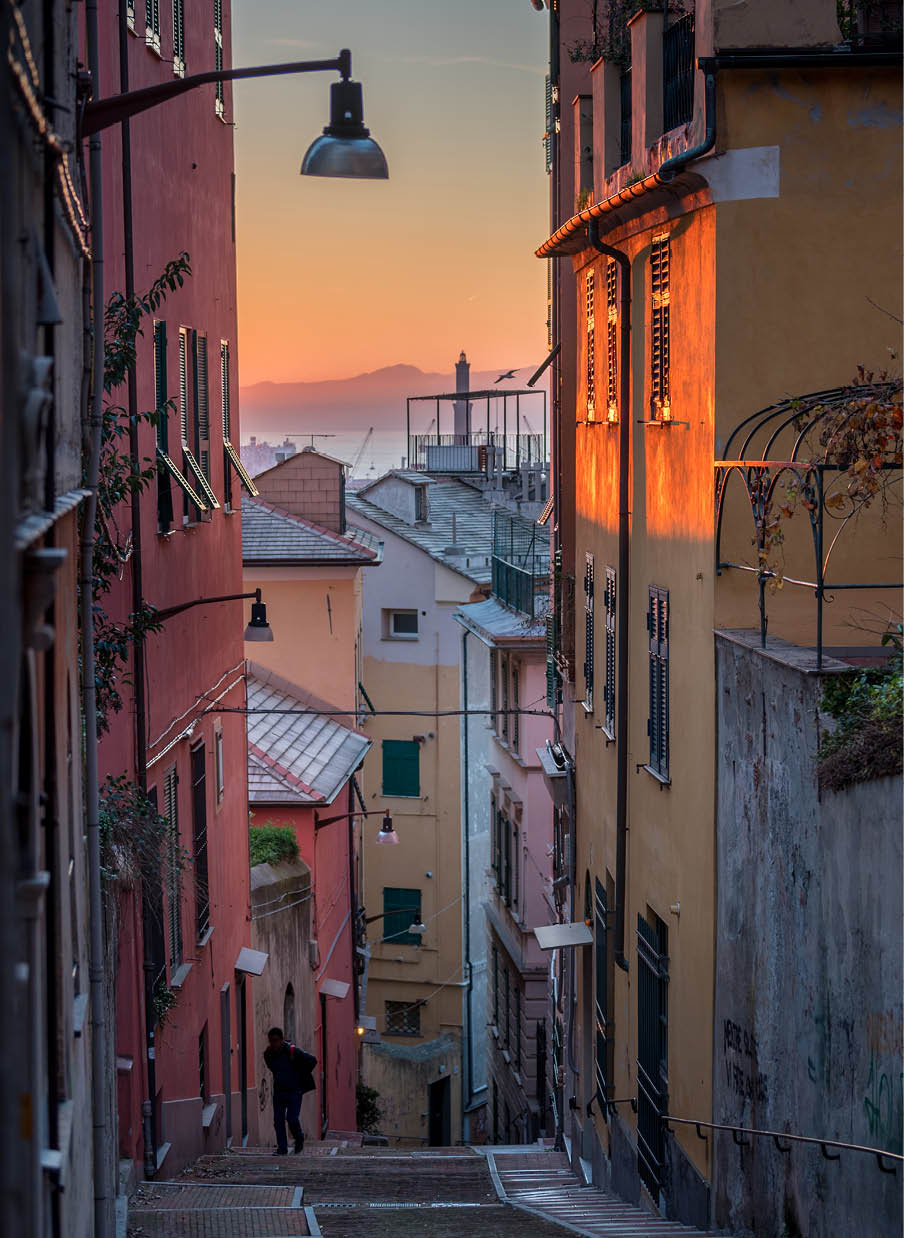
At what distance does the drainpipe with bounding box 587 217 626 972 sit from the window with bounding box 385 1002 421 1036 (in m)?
25.8

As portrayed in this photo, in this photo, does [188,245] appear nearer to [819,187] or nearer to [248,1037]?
[819,187]

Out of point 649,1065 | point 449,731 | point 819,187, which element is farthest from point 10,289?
point 449,731

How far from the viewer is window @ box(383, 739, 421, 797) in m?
41.1

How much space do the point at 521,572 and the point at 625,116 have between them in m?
12.7

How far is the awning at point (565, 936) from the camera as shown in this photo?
58.2 feet

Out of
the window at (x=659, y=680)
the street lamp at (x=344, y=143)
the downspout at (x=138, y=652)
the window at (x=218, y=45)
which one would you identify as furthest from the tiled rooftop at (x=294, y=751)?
the street lamp at (x=344, y=143)

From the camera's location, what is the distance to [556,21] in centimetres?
2045

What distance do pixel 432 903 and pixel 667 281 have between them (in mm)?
28946

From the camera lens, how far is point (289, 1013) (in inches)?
915

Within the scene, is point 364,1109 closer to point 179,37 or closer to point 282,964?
point 282,964

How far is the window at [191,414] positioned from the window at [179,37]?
265 centimetres

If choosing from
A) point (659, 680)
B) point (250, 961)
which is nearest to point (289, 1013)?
point (250, 961)

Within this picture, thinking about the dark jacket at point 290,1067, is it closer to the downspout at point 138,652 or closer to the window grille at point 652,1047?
the downspout at point 138,652

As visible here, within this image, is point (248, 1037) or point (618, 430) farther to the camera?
point (248, 1037)
